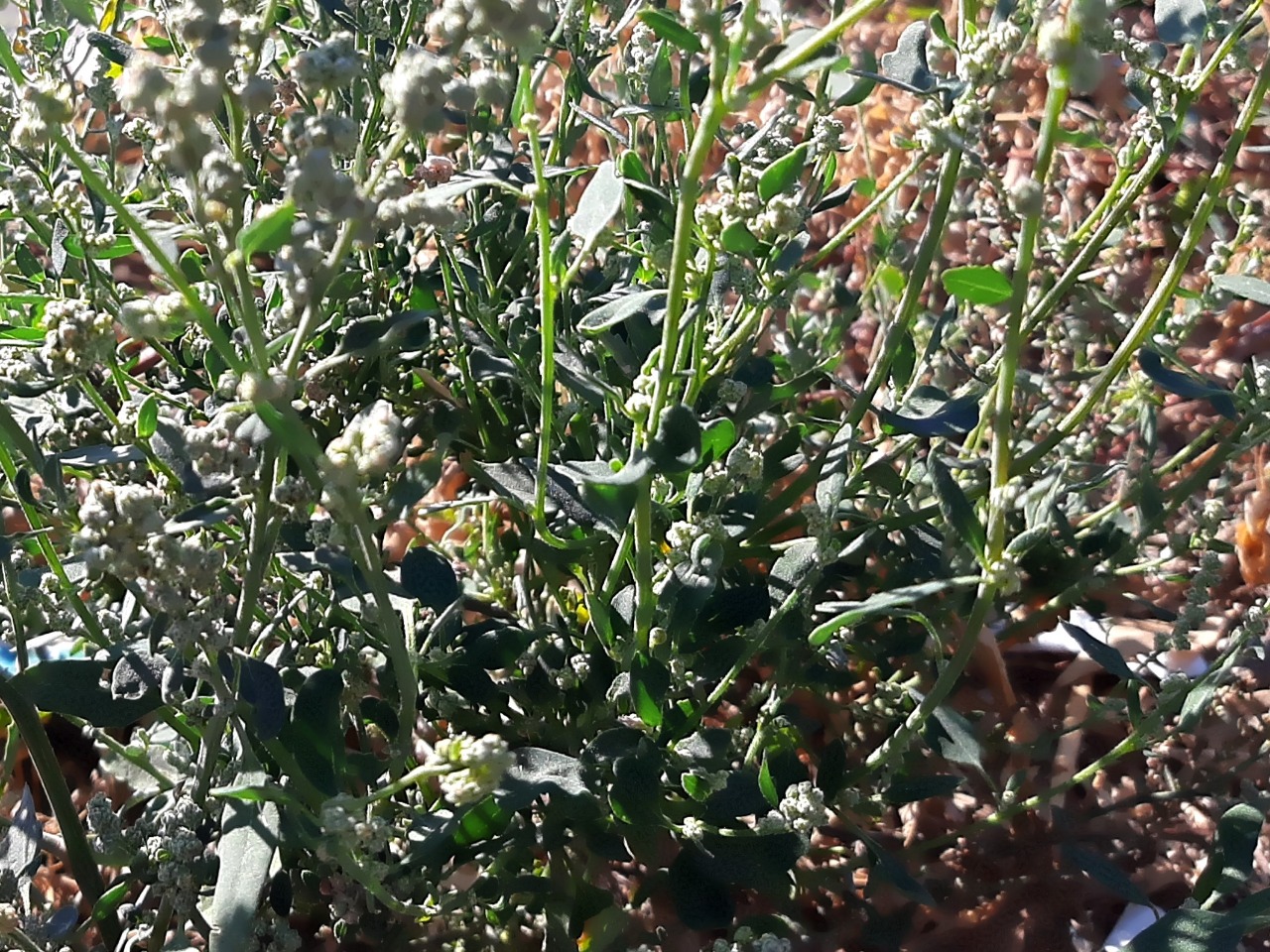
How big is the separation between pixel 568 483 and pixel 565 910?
1.15ft

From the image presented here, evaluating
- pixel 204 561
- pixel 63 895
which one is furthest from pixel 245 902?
pixel 63 895

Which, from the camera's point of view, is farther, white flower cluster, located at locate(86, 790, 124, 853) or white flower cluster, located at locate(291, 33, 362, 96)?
white flower cluster, located at locate(86, 790, 124, 853)

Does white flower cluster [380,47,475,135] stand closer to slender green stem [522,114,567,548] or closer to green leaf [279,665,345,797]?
slender green stem [522,114,567,548]

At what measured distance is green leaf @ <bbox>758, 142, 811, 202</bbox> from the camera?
0.85 metres

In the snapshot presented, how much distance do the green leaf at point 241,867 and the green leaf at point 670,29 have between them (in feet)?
1.65

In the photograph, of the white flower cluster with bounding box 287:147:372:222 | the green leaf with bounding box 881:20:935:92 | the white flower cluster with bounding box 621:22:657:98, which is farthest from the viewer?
the white flower cluster with bounding box 621:22:657:98

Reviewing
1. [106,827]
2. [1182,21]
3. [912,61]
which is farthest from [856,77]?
[106,827]

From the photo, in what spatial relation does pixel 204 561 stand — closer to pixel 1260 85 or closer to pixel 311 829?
pixel 311 829

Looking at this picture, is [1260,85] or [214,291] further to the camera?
[214,291]

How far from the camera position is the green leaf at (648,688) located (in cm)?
88

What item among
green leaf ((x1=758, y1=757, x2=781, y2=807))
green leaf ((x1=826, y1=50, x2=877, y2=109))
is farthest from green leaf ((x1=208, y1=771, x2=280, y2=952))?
green leaf ((x1=826, y1=50, x2=877, y2=109))

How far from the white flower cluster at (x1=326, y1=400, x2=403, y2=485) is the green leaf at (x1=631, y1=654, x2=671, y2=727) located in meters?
0.32

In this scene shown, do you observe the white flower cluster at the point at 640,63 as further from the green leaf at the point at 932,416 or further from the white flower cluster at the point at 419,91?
the white flower cluster at the point at 419,91

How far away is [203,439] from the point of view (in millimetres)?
661
